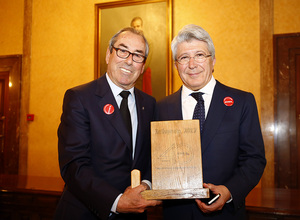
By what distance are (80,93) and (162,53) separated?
355 centimetres

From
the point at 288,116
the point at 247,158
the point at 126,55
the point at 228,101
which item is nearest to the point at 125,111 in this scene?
the point at 126,55

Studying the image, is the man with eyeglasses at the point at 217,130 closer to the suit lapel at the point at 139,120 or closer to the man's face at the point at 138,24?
the suit lapel at the point at 139,120

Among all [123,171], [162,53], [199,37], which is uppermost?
[162,53]

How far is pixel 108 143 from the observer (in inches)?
72.7

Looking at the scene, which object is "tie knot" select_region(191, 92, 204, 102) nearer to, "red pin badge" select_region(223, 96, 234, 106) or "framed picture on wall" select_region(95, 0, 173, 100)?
"red pin badge" select_region(223, 96, 234, 106)

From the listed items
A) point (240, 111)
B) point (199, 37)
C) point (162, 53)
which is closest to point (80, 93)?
point (199, 37)

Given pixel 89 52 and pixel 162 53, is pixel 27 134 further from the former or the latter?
pixel 162 53

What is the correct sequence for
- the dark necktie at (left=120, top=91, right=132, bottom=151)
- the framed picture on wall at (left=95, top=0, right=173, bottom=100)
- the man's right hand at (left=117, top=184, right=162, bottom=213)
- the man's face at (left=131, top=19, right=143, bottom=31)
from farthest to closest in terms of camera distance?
the man's face at (left=131, top=19, right=143, bottom=31)
the framed picture on wall at (left=95, top=0, right=173, bottom=100)
the dark necktie at (left=120, top=91, right=132, bottom=151)
the man's right hand at (left=117, top=184, right=162, bottom=213)

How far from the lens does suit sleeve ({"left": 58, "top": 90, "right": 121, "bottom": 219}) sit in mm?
1660

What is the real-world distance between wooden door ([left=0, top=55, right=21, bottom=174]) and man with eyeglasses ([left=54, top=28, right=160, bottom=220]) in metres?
4.77

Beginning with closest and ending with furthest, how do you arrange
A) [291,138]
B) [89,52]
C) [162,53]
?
[291,138]
[162,53]
[89,52]

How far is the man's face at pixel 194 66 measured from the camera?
198 cm

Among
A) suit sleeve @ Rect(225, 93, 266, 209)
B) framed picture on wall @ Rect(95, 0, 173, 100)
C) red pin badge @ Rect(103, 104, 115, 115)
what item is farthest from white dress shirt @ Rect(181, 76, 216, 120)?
framed picture on wall @ Rect(95, 0, 173, 100)

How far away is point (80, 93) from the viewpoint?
6.26 ft
